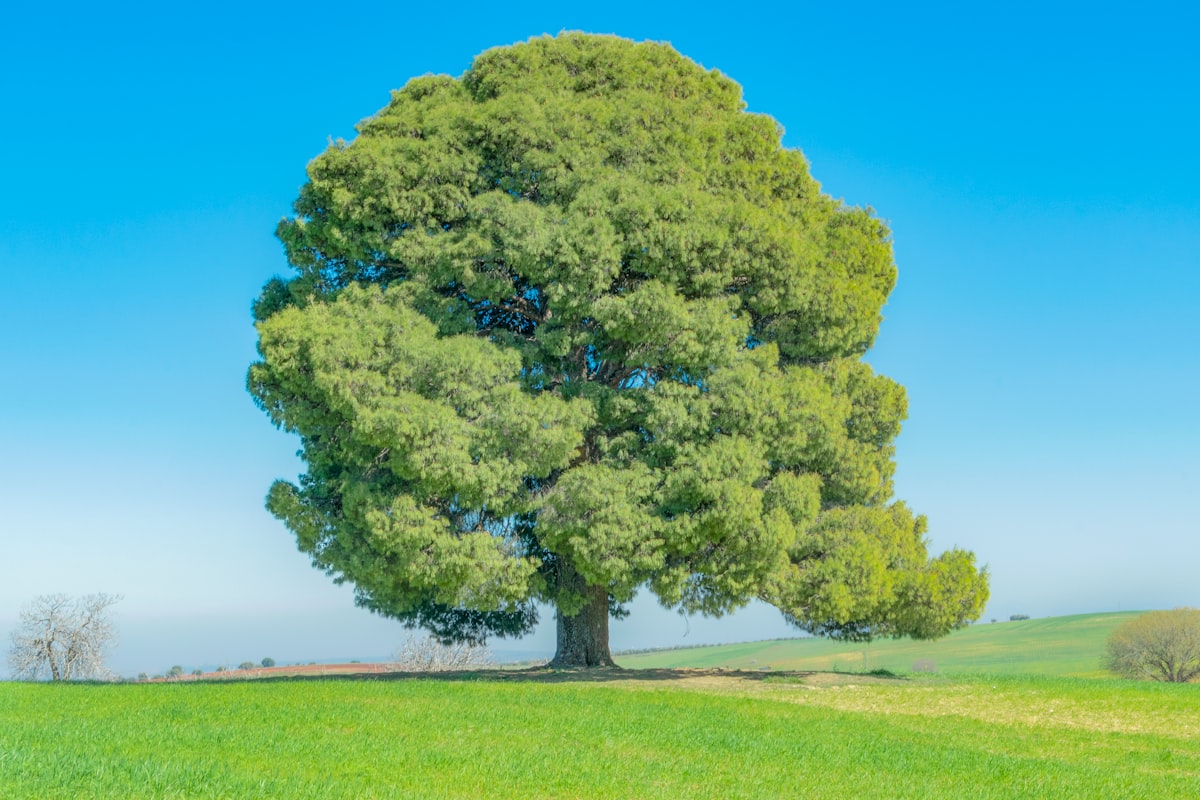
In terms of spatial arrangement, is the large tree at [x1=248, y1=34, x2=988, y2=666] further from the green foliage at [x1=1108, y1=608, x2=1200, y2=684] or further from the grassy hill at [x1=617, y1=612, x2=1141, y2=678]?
the grassy hill at [x1=617, y1=612, x2=1141, y2=678]

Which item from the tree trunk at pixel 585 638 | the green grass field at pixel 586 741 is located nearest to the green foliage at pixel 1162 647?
the green grass field at pixel 586 741

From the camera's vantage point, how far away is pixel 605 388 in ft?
62.4

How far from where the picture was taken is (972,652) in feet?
190

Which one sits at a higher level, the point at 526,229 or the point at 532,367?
the point at 526,229

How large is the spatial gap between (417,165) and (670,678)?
37.8 feet

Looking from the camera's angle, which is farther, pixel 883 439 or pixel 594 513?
pixel 883 439

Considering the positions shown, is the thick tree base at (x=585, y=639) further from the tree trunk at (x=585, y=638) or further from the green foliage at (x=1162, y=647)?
the green foliage at (x=1162, y=647)

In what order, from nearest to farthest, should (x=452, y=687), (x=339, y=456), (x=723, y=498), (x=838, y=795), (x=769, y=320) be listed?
(x=838, y=795), (x=452, y=687), (x=723, y=498), (x=339, y=456), (x=769, y=320)

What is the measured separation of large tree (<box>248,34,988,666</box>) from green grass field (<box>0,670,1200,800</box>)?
266cm

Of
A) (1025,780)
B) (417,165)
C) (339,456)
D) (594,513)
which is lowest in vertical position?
(1025,780)

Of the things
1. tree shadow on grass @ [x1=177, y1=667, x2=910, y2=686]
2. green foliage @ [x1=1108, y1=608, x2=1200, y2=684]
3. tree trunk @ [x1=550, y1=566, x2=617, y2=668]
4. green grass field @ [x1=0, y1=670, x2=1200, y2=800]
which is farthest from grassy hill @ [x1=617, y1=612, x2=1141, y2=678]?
green grass field @ [x1=0, y1=670, x2=1200, y2=800]

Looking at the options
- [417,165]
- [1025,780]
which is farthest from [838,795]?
[417,165]

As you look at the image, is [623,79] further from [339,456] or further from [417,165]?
[339,456]

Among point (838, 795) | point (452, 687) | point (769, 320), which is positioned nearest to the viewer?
point (838, 795)
